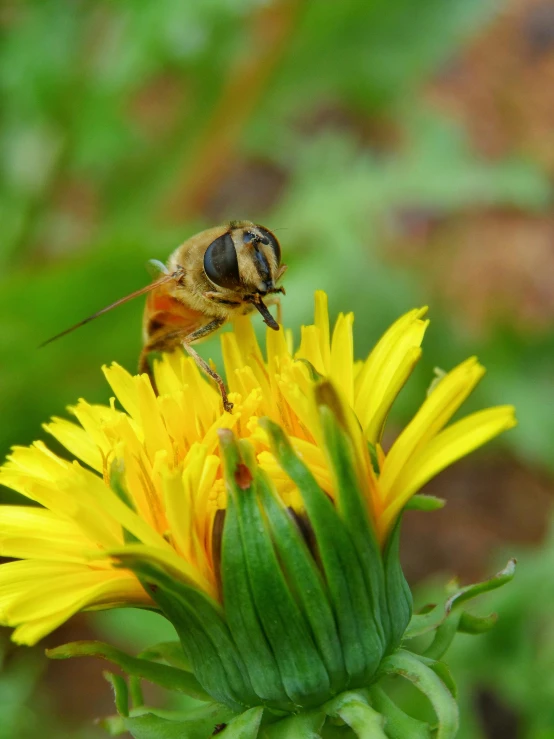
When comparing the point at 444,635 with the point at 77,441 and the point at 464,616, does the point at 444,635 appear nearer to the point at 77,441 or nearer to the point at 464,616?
the point at 464,616

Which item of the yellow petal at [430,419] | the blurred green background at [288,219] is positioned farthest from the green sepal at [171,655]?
the blurred green background at [288,219]

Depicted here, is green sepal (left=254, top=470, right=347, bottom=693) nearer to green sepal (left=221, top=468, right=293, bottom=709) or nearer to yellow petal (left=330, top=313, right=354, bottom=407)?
green sepal (left=221, top=468, right=293, bottom=709)

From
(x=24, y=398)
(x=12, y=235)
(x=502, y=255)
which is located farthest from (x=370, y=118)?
(x=24, y=398)

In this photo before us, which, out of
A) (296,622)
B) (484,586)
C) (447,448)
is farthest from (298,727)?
(447,448)

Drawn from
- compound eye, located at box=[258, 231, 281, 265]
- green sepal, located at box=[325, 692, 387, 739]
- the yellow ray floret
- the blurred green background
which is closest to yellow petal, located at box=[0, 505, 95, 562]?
the yellow ray floret

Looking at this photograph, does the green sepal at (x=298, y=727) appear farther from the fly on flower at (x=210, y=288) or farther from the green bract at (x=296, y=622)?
the fly on flower at (x=210, y=288)

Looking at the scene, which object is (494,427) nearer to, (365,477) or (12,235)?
(365,477)
